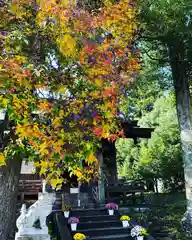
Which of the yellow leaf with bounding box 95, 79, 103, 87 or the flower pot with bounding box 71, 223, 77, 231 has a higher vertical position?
the yellow leaf with bounding box 95, 79, 103, 87

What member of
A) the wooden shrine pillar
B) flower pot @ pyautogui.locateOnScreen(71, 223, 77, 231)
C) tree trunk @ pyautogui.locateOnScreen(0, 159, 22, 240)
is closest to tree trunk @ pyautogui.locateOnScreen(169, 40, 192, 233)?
flower pot @ pyautogui.locateOnScreen(71, 223, 77, 231)

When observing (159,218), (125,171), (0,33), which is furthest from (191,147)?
(125,171)

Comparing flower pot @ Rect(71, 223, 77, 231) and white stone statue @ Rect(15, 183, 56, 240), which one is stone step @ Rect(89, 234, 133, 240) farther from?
white stone statue @ Rect(15, 183, 56, 240)

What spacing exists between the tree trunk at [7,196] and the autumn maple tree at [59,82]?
1.54 ft

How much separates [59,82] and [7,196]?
194 centimetres

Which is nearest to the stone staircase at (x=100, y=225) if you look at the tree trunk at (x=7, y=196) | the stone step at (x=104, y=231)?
the stone step at (x=104, y=231)

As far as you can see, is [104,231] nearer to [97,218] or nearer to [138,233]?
[97,218]

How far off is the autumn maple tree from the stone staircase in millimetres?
4731

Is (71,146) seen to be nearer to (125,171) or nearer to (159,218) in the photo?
(159,218)

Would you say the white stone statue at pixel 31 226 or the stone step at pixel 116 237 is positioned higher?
the white stone statue at pixel 31 226

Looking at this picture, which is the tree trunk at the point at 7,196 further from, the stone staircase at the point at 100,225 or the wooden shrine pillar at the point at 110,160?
the wooden shrine pillar at the point at 110,160

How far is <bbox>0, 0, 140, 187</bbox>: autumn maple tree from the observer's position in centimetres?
349

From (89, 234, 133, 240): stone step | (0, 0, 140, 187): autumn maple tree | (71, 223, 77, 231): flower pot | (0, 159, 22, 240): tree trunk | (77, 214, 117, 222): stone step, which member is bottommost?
(89, 234, 133, 240): stone step

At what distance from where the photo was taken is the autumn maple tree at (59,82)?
349 cm
